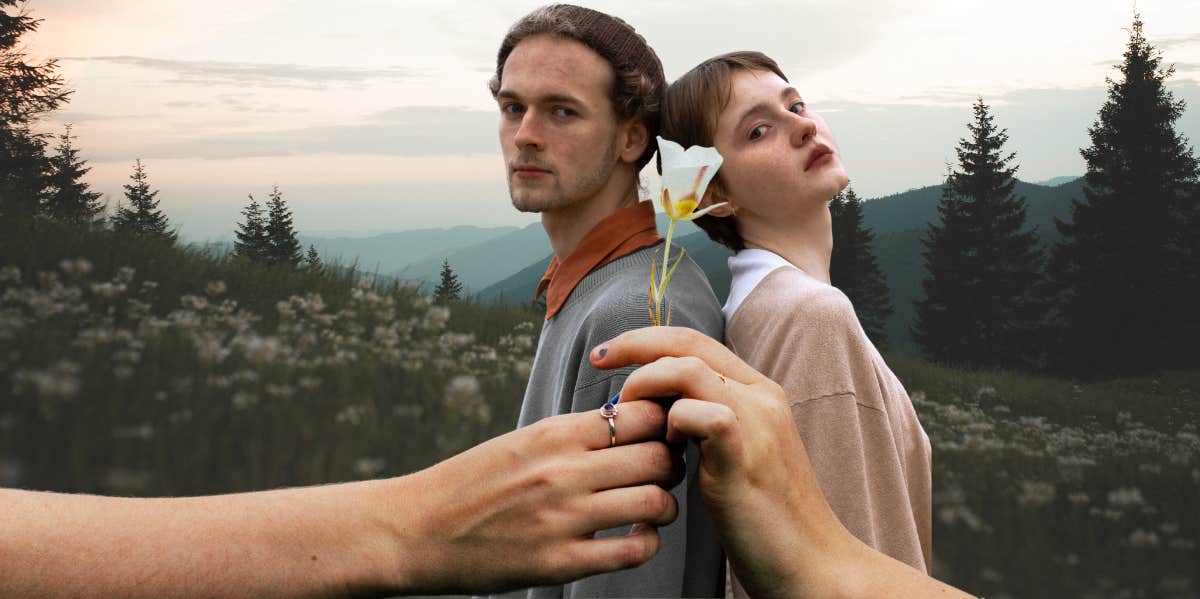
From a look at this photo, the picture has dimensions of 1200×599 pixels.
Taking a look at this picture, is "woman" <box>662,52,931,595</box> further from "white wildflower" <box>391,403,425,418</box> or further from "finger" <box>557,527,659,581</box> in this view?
"white wildflower" <box>391,403,425,418</box>

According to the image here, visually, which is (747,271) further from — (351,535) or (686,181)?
(351,535)

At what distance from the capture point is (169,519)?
4.27 feet

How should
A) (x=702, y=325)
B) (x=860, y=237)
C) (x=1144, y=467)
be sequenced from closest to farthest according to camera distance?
(x=702, y=325), (x=1144, y=467), (x=860, y=237)

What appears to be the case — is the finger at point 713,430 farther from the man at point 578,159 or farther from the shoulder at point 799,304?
the man at point 578,159

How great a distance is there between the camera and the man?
9.39ft

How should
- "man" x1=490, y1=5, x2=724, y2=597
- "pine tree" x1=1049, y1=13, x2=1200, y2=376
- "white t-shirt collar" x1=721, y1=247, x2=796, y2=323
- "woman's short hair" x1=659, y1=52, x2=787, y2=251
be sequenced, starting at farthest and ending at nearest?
1. "pine tree" x1=1049, y1=13, x2=1200, y2=376
2. "man" x1=490, y1=5, x2=724, y2=597
3. "woman's short hair" x1=659, y1=52, x2=787, y2=251
4. "white t-shirt collar" x1=721, y1=247, x2=796, y2=323

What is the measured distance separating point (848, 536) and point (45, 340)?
268 inches

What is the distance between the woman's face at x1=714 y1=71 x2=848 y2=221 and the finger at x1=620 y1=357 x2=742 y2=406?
131 centimetres

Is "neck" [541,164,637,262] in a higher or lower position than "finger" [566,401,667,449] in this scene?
higher

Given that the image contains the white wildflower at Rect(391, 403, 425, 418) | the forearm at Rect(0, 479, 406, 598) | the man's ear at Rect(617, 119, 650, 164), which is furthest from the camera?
the white wildflower at Rect(391, 403, 425, 418)

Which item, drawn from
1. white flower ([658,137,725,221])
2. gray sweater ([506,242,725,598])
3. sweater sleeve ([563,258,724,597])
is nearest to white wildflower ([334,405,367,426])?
gray sweater ([506,242,725,598])

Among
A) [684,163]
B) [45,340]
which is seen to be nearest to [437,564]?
[684,163]

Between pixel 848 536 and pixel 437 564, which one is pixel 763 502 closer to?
pixel 848 536

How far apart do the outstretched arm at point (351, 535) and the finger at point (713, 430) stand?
5.4 inches
